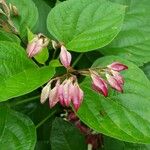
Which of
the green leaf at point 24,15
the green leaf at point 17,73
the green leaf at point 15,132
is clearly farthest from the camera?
the green leaf at point 24,15

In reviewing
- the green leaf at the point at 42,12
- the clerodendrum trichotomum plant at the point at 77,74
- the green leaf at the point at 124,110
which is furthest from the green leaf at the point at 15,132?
the green leaf at the point at 42,12

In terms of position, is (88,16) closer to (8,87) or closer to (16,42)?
(16,42)

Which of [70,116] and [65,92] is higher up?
[65,92]

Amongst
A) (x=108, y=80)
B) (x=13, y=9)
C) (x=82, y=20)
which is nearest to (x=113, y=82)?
(x=108, y=80)

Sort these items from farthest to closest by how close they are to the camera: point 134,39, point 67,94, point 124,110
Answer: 1. point 134,39
2. point 124,110
3. point 67,94

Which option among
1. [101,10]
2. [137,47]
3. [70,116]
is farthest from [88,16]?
[70,116]

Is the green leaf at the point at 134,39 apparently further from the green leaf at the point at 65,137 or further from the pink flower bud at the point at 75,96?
the pink flower bud at the point at 75,96

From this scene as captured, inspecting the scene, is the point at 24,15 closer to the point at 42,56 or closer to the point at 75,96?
the point at 42,56
